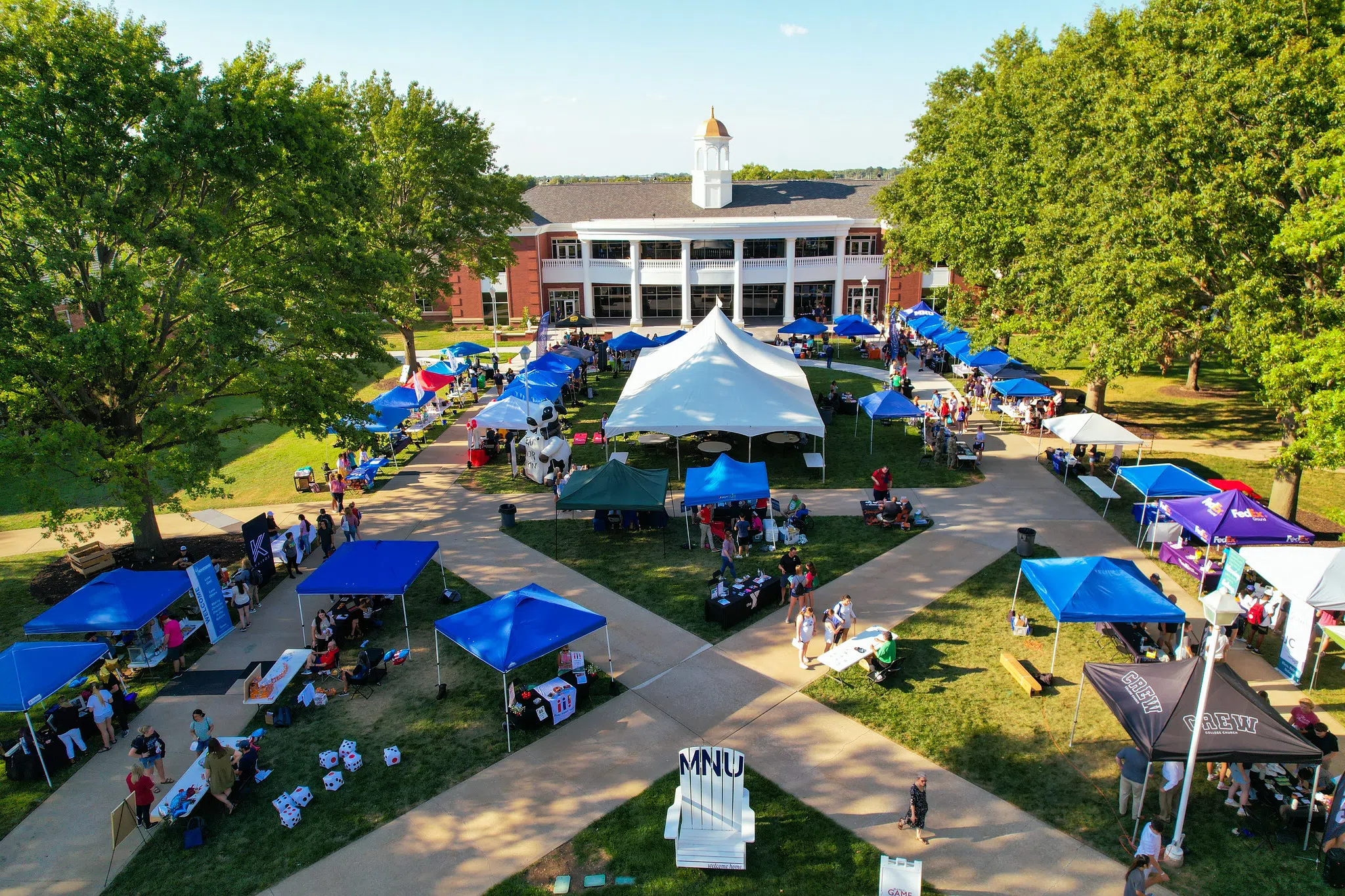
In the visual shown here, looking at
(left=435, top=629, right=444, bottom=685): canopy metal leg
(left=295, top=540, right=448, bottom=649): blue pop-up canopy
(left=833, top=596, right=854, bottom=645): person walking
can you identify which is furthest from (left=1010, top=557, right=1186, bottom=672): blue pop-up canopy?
(left=295, top=540, right=448, bottom=649): blue pop-up canopy

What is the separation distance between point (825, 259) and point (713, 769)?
48187 millimetres

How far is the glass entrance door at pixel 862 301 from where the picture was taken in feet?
181

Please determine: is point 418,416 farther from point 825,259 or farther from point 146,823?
point 825,259

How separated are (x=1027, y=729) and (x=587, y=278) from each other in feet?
156

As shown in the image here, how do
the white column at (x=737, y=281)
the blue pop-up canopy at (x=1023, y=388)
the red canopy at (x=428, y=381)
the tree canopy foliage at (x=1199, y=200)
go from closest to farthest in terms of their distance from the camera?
the tree canopy foliage at (x=1199, y=200), the blue pop-up canopy at (x=1023, y=388), the red canopy at (x=428, y=381), the white column at (x=737, y=281)

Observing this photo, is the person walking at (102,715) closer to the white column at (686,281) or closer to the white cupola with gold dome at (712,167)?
the white column at (686,281)

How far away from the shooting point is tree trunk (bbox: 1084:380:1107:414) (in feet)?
94.1

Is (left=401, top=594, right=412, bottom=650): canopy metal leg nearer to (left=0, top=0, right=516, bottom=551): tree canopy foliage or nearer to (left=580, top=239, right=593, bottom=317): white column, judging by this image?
(left=0, top=0, right=516, bottom=551): tree canopy foliage

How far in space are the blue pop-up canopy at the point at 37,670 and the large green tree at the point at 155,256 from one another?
11.5 ft

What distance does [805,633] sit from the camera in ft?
45.6

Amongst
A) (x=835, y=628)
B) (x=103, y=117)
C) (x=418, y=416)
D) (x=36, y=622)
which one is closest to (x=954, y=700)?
(x=835, y=628)

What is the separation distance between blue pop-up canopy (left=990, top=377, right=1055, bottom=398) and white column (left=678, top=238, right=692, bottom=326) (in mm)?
27776

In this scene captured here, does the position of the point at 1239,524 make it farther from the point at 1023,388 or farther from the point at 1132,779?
the point at 1023,388

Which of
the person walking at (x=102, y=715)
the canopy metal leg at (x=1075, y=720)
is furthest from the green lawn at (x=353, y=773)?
the canopy metal leg at (x=1075, y=720)
